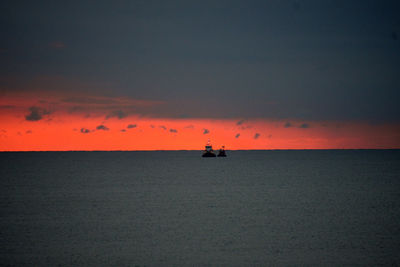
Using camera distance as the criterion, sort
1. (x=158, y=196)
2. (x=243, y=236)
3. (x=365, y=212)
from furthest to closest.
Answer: (x=158, y=196) < (x=365, y=212) < (x=243, y=236)

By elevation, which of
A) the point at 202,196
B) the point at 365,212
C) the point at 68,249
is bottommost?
the point at 68,249

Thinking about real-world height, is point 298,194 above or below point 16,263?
above

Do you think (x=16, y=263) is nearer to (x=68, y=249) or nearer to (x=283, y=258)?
(x=68, y=249)

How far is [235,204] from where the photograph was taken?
41.5 m

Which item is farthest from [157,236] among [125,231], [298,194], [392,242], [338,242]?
[298,194]

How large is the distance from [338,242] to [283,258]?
483 cm

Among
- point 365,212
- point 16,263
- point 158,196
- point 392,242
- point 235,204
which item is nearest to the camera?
point 16,263

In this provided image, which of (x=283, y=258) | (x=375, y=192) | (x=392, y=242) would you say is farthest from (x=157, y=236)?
(x=375, y=192)

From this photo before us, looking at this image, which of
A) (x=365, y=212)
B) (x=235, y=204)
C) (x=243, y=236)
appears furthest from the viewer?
(x=235, y=204)

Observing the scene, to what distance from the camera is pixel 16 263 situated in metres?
20.2

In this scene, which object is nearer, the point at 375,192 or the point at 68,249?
the point at 68,249

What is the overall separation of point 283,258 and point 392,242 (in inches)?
288

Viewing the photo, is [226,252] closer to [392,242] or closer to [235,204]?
[392,242]

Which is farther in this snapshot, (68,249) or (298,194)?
(298,194)
